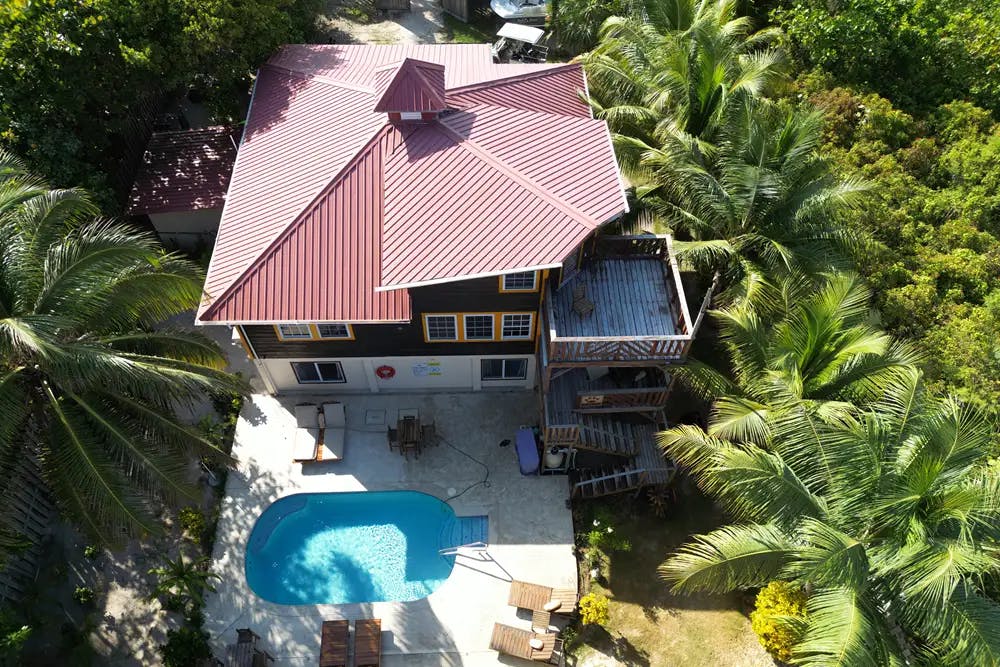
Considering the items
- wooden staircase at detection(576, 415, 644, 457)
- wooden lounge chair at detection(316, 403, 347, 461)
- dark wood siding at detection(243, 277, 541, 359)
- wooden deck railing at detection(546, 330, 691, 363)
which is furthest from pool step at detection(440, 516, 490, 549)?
wooden deck railing at detection(546, 330, 691, 363)

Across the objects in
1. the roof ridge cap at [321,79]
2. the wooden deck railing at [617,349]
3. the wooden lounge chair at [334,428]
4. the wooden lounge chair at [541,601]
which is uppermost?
the roof ridge cap at [321,79]

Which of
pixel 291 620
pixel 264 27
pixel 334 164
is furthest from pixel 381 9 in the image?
pixel 291 620

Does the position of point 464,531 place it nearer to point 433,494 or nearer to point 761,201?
point 433,494

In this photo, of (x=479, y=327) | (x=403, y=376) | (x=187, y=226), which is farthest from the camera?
(x=187, y=226)

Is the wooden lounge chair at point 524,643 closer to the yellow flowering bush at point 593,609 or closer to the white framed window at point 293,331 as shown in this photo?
the yellow flowering bush at point 593,609

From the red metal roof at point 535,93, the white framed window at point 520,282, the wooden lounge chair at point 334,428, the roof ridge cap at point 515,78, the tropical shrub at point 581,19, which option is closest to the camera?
the white framed window at point 520,282

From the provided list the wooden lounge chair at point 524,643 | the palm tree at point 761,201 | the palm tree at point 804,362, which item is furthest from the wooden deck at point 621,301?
the wooden lounge chair at point 524,643

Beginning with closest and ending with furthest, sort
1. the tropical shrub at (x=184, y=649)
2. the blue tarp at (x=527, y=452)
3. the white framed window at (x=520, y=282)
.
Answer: the tropical shrub at (x=184, y=649) → the white framed window at (x=520, y=282) → the blue tarp at (x=527, y=452)

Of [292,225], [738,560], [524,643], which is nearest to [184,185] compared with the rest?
[292,225]
